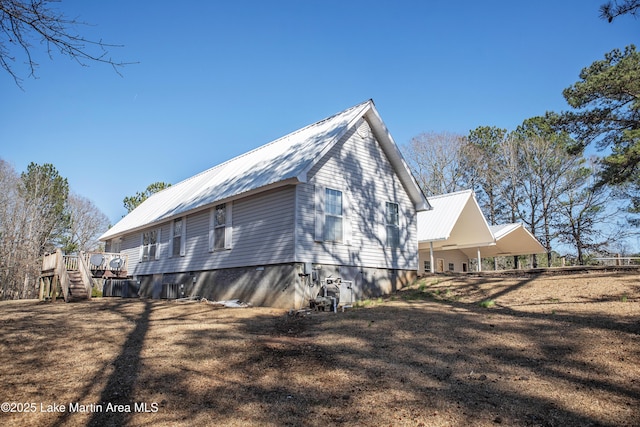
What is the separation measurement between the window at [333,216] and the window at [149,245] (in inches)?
399

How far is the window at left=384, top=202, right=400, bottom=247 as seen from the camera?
1641 cm

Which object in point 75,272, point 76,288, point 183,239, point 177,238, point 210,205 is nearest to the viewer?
point 210,205

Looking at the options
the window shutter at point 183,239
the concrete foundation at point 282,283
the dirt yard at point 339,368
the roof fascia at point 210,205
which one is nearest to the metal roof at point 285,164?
the roof fascia at point 210,205

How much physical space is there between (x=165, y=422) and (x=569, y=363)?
5.77 meters

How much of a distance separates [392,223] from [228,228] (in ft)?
19.6

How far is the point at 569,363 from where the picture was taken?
6.74m

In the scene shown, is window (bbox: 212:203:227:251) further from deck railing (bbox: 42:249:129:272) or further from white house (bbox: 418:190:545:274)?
white house (bbox: 418:190:545:274)

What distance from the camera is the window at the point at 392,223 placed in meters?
16.4

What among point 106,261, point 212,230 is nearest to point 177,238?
point 212,230

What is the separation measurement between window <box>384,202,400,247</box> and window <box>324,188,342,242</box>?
2545 millimetres

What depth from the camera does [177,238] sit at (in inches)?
742

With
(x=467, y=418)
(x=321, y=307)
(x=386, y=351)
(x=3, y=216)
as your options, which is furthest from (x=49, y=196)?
(x=467, y=418)

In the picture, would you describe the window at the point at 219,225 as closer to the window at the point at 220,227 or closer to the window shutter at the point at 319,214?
the window at the point at 220,227

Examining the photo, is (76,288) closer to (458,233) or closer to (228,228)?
(228,228)
